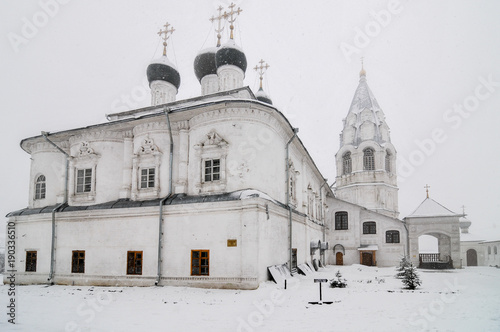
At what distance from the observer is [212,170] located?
15320mm

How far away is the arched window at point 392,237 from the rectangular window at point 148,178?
22583 mm

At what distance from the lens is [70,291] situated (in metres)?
14.4

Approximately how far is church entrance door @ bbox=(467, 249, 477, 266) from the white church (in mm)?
35532

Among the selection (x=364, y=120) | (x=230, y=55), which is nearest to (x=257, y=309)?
(x=230, y=55)

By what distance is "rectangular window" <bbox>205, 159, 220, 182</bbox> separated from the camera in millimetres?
15258

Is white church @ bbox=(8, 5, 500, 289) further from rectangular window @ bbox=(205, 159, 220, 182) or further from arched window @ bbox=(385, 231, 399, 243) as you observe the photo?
arched window @ bbox=(385, 231, 399, 243)

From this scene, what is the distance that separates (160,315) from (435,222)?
26.4 m

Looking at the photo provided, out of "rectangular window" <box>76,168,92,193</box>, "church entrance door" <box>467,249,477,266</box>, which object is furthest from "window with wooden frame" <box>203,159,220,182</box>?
"church entrance door" <box>467,249,477,266</box>

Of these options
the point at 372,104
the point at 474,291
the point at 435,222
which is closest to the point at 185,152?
the point at 474,291

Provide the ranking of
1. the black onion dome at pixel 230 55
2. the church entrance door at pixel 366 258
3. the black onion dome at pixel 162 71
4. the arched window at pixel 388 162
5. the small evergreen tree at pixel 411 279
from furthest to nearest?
1. the arched window at pixel 388 162
2. the church entrance door at pixel 366 258
3. the black onion dome at pixel 162 71
4. the black onion dome at pixel 230 55
5. the small evergreen tree at pixel 411 279

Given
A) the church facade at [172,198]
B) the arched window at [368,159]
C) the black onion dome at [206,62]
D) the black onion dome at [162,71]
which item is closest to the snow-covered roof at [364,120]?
the arched window at [368,159]

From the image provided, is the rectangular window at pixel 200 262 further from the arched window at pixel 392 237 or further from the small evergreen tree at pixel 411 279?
the arched window at pixel 392 237

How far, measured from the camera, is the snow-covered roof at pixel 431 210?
29022 mm

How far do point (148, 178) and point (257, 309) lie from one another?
8.76 m
